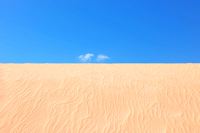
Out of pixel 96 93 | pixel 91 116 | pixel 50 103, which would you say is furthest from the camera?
pixel 96 93

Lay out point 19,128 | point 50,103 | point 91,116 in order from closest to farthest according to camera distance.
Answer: point 19,128 < point 91,116 < point 50,103

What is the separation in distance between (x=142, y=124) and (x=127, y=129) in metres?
0.67

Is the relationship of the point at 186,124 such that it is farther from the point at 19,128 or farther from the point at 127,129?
the point at 19,128

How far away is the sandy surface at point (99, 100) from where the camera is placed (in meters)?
10.4

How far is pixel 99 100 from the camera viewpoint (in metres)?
12.1

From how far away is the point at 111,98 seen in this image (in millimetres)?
12234

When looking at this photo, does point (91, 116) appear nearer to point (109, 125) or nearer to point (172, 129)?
point (109, 125)

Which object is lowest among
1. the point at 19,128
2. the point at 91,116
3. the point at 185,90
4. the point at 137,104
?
the point at 19,128

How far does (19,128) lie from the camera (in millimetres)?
10219

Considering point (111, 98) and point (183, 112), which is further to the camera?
point (111, 98)

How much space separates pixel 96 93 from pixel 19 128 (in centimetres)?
390

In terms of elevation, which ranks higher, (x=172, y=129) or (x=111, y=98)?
(x=111, y=98)

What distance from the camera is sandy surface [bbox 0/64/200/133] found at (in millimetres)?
10414

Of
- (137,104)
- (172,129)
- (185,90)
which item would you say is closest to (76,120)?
(137,104)
